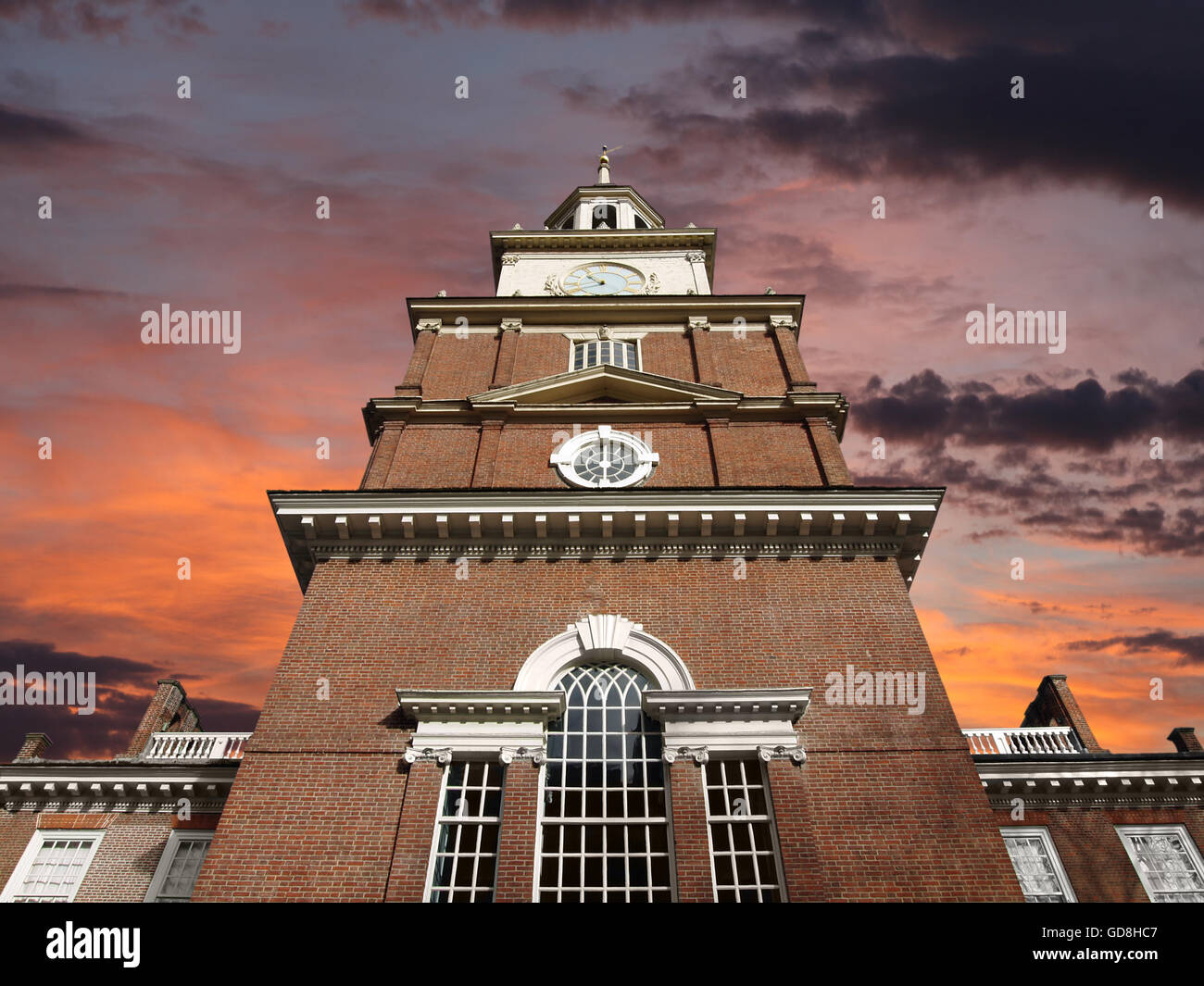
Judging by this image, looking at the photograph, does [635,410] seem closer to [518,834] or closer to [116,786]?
[518,834]

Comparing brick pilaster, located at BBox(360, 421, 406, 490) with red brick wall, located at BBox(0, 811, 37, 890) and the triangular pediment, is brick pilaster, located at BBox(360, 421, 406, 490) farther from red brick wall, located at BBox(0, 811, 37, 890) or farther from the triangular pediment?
red brick wall, located at BBox(0, 811, 37, 890)

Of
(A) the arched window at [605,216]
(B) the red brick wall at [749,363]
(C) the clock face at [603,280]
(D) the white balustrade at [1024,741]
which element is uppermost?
(A) the arched window at [605,216]

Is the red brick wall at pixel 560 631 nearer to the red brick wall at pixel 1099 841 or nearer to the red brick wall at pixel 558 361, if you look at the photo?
the red brick wall at pixel 1099 841

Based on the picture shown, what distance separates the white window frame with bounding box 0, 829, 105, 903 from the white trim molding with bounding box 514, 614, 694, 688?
10.6 metres

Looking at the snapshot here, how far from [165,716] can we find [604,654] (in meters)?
16.1

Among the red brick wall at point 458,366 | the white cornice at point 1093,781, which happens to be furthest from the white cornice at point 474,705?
the white cornice at point 1093,781

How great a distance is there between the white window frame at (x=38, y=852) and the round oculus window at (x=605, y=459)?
12.7 meters

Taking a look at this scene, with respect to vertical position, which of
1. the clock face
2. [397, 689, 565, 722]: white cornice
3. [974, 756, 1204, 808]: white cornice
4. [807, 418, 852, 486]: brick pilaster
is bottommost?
[397, 689, 565, 722]: white cornice

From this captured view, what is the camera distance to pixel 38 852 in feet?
55.7

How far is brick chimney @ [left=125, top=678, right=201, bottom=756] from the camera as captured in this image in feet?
75.0

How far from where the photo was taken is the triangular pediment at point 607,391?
2011 centimetres

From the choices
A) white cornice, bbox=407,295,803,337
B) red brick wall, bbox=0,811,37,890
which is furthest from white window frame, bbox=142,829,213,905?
white cornice, bbox=407,295,803,337
